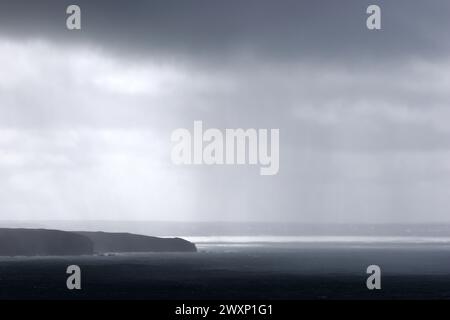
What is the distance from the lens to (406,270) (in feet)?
591

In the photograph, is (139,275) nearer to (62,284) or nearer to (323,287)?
(62,284)

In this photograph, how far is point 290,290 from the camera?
12444 centimetres

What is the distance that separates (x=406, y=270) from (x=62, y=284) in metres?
86.3
